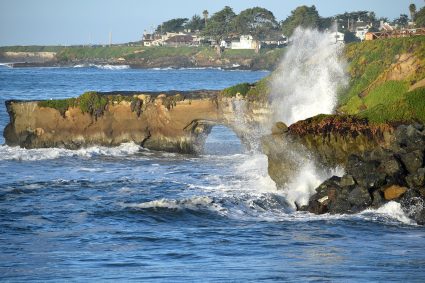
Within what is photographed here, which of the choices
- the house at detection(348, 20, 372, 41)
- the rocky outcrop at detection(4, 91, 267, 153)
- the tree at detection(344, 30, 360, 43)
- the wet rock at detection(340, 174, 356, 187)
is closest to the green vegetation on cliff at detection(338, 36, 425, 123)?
the wet rock at detection(340, 174, 356, 187)

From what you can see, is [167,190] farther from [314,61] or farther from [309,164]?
[314,61]

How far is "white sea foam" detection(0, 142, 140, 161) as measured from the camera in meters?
44.0

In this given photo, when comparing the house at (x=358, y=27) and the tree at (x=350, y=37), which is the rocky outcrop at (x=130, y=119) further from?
the house at (x=358, y=27)

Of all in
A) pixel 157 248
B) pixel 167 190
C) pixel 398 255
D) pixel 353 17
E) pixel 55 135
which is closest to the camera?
pixel 398 255

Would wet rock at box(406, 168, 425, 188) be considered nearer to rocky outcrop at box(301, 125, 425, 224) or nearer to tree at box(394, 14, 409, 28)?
rocky outcrop at box(301, 125, 425, 224)

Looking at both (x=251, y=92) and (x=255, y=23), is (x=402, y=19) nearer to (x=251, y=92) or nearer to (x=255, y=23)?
(x=255, y=23)

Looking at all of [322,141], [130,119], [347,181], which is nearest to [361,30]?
[130,119]

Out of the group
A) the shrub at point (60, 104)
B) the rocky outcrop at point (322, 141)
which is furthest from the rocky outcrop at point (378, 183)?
the shrub at point (60, 104)

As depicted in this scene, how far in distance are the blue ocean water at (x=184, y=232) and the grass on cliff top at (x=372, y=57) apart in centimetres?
521

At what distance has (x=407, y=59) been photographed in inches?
1521

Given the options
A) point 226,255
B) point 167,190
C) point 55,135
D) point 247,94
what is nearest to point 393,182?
point 226,255

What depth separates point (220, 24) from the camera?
636 ft

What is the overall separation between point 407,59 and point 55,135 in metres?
16.6

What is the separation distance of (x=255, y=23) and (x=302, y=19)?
2253cm
